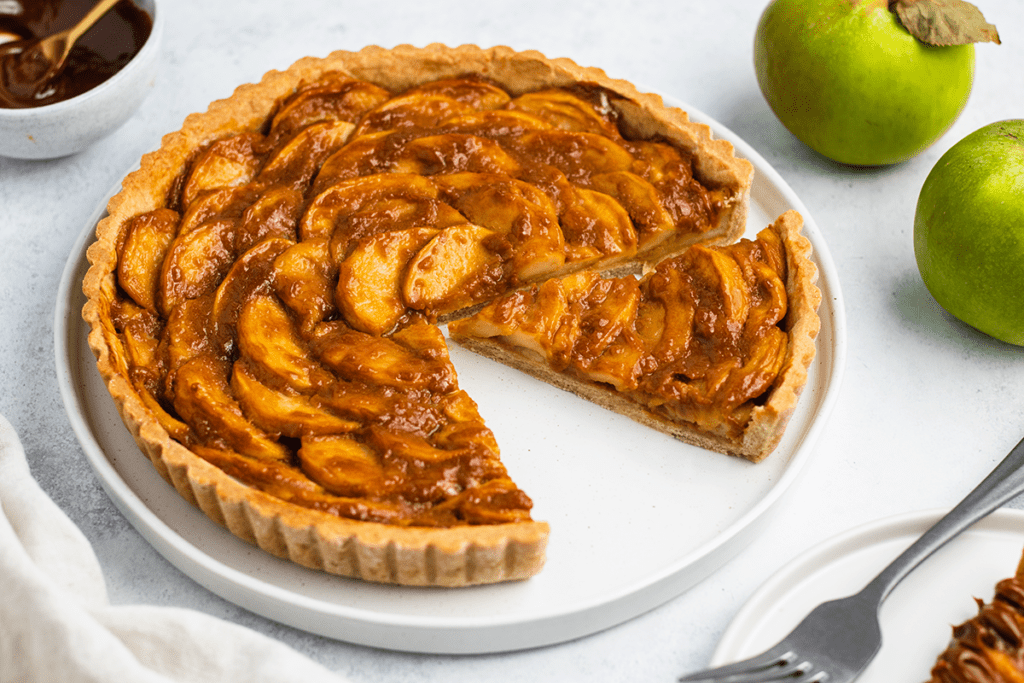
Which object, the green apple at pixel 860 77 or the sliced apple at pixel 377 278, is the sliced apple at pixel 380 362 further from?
the green apple at pixel 860 77

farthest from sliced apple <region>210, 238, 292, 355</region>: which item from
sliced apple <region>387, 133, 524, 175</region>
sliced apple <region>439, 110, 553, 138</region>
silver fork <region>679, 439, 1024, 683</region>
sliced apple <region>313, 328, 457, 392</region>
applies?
silver fork <region>679, 439, 1024, 683</region>

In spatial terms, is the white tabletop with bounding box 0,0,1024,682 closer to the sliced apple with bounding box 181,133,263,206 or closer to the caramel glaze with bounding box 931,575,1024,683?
the caramel glaze with bounding box 931,575,1024,683

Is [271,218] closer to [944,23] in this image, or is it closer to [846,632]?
[846,632]

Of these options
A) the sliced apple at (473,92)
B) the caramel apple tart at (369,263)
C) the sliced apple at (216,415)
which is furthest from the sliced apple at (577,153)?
the sliced apple at (216,415)

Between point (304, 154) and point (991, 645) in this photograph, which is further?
point (304, 154)

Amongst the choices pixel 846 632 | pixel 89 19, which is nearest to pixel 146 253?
pixel 89 19

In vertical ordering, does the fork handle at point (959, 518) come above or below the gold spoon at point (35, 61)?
above
